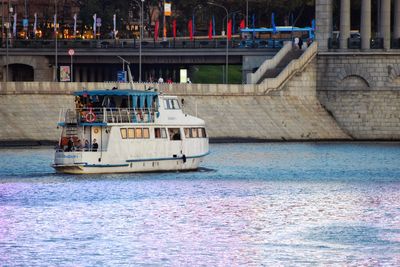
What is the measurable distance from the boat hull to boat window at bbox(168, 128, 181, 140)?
1826 millimetres

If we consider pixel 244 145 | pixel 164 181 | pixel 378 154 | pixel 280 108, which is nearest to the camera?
pixel 164 181

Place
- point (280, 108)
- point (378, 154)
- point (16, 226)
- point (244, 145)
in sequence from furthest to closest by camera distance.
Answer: point (280, 108) → point (244, 145) → point (378, 154) → point (16, 226)

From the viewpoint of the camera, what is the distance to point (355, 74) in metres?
189

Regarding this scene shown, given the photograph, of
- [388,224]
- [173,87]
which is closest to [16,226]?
[388,224]

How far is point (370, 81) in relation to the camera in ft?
618

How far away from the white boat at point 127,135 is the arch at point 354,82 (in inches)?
2498

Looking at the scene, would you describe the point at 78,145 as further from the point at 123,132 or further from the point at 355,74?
the point at 355,74

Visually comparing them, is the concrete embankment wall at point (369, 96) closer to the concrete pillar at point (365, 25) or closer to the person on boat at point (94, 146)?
the concrete pillar at point (365, 25)

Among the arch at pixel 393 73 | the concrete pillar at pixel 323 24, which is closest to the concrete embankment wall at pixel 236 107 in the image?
the concrete pillar at pixel 323 24

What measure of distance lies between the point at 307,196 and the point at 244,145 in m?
62.9

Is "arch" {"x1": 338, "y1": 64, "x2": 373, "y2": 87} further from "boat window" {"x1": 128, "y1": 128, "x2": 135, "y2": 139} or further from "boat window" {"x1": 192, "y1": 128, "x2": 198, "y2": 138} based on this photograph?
"boat window" {"x1": 128, "y1": 128, "x2": 135, "y2": 139}

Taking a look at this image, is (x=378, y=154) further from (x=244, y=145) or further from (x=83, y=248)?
(x=83, y=248)

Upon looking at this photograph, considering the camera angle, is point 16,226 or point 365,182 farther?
point 365,182

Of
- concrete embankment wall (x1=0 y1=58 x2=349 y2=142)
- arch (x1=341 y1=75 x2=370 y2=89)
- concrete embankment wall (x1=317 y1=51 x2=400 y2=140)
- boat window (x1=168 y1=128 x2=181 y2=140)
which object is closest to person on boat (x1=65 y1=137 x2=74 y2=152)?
boat window (x1=168 y1=128 x2=181 y2=140)
